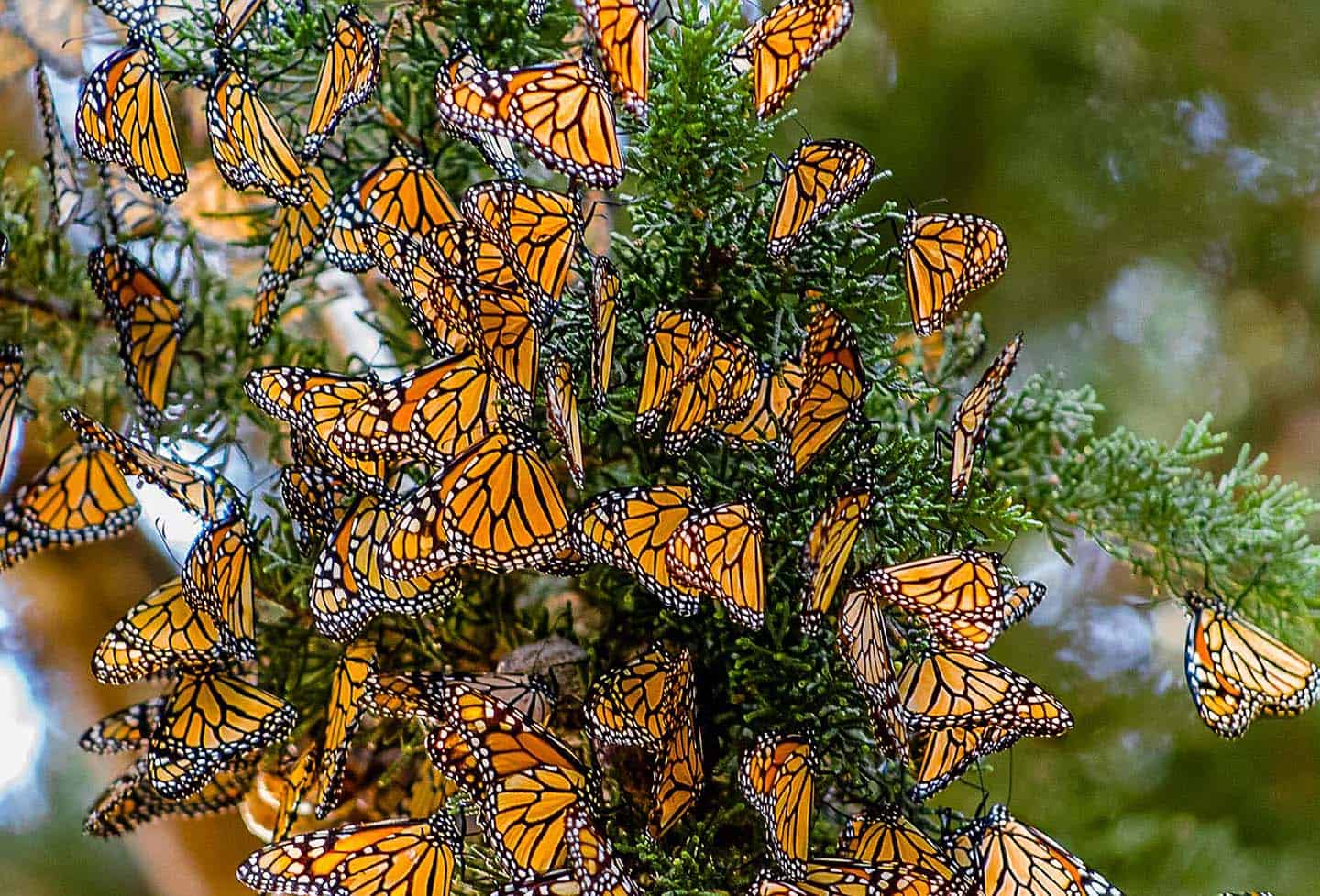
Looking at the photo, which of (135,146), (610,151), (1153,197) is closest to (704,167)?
(610,151)

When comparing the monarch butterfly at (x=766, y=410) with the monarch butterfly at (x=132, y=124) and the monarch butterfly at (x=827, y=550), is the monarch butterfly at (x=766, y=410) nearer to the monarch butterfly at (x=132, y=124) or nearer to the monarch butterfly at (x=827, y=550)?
the monarch butterfly at (x=827, y=550)

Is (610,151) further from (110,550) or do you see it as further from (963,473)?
(110,550)

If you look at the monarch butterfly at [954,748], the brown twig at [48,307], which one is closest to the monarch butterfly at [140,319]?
the brown twig at [48,307]

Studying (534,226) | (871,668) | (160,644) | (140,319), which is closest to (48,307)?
(140,319)

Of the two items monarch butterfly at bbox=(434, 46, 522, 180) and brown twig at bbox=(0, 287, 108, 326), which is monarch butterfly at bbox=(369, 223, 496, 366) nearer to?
monarch butterfly at bbox=(434, 46, 522, 180)

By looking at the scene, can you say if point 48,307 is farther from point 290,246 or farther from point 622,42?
point 622,42
